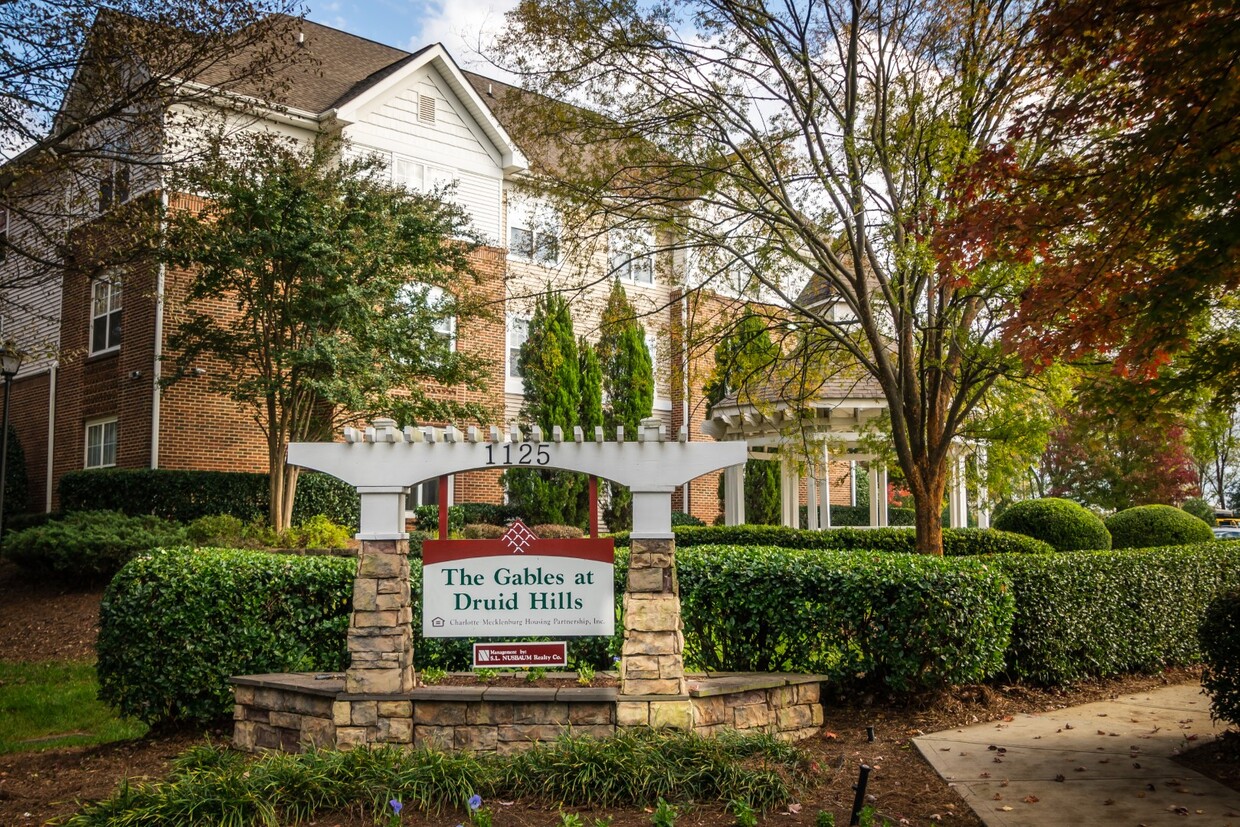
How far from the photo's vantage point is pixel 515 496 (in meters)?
21.5

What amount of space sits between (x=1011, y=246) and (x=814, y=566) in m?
2.95

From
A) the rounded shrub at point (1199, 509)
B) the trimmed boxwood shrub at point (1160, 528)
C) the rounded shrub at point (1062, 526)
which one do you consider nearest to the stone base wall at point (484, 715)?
the rounded shrub at point (1062, 526)

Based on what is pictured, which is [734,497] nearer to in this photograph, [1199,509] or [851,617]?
[851,617]

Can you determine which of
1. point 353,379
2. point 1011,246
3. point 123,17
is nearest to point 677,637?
point 1011,246

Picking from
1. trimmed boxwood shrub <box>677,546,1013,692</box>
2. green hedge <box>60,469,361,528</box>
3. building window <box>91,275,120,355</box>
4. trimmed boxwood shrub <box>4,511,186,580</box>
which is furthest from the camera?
building window <box>91,275,120,355</box>

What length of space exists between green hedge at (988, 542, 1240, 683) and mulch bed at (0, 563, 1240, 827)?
0.22 metres

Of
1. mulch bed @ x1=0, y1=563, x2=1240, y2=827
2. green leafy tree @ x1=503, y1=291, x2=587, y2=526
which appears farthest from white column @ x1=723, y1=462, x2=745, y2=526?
mulch bed @ x1=0, y1=563, x2=1240, y2=827

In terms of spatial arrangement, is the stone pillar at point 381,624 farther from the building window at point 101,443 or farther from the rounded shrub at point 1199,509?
the rounded shrub at point 1199,509

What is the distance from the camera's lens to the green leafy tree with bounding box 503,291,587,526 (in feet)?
69.5

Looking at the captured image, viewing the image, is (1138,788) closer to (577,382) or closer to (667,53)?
(667,53)

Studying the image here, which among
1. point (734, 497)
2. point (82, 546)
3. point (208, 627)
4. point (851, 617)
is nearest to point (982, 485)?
point (851, 617)

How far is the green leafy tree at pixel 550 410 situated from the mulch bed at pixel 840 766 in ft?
43.3

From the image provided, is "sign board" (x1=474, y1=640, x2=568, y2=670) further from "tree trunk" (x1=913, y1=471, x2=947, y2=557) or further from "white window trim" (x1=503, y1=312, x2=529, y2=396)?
"white window trim" (x1=503, y1=312, x2=529, y2=396)

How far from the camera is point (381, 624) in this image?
663 cm
